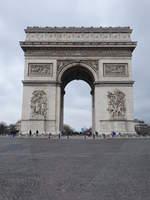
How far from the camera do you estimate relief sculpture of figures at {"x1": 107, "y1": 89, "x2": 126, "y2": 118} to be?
3216cm

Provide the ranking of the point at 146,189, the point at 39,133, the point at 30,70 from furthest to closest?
the point at 30,70 < the point at 39,133 < the point at 146,189

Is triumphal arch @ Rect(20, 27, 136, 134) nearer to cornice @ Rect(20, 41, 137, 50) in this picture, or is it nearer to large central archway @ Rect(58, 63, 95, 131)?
cornice @ Rect(20, 41, 137, 50)

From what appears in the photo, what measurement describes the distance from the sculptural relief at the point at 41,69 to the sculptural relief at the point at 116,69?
6456mm

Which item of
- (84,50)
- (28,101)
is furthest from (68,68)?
(28,101)

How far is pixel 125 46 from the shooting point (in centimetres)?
3359

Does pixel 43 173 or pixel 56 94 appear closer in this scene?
pixel 43 173

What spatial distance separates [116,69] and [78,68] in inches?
186

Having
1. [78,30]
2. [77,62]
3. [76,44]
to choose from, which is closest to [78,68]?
[77,62]

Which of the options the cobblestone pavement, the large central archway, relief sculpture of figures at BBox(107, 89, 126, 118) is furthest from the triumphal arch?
the cobblestone pavement

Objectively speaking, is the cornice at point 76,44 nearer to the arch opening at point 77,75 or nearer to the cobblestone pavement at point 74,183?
the arch opening at point 77,75

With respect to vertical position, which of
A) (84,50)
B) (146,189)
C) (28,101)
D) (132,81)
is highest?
(84,50)

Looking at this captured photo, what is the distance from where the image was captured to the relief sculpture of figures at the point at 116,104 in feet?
105

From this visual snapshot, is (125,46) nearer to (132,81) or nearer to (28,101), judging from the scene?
(132,81)

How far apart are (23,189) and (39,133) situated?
2670cm
